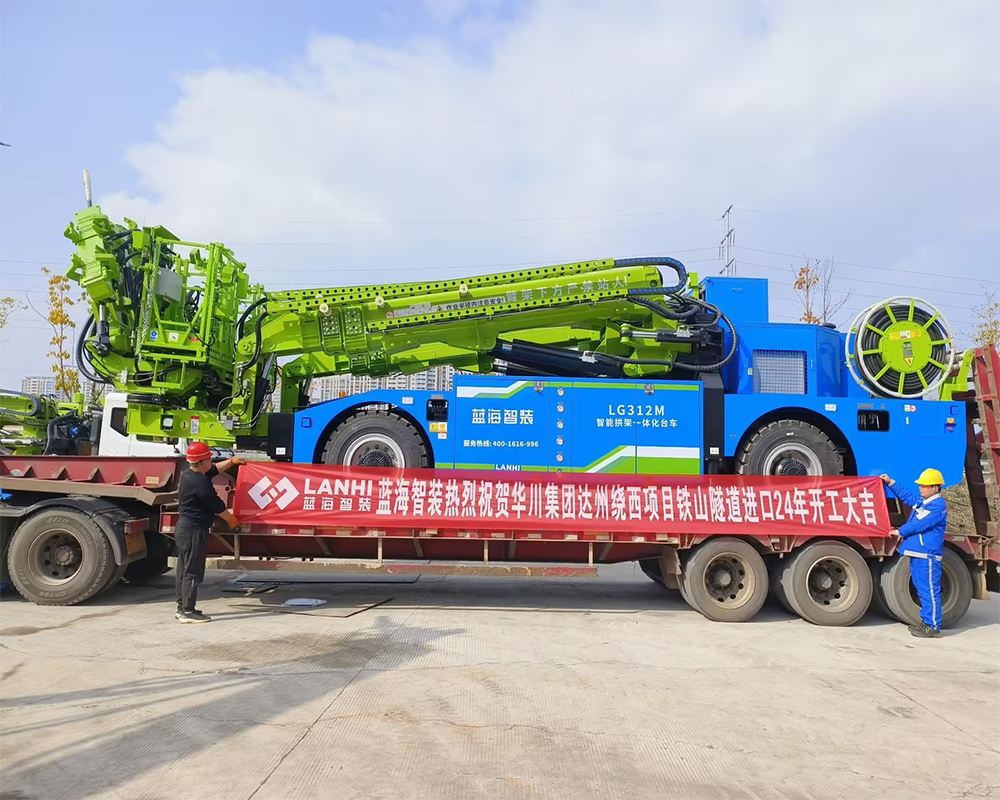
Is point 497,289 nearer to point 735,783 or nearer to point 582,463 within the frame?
point 582,463

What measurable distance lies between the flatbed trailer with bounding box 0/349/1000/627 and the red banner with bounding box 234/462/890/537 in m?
0.02

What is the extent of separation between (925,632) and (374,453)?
21.2ft

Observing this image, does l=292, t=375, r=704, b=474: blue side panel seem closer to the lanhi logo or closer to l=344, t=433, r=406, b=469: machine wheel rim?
l=344, t=433, r=406, b=469: machine wheel rim

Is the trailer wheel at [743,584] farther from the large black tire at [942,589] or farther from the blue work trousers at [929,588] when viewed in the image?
the blue work trousers at [929,588]

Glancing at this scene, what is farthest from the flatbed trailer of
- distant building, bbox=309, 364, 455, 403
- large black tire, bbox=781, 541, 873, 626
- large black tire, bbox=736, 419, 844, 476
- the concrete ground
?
distant building, bbox=309, 364, 455, 403

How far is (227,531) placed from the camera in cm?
788

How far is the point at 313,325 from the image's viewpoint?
29.4ft

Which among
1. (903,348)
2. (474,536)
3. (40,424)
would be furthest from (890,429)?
(40,424)

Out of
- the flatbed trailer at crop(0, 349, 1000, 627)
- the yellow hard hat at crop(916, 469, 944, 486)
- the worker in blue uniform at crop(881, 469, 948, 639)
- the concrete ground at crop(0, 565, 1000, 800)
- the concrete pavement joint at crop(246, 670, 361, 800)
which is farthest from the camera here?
the flatbed trailer at crop(0, 349, 1000, 627)

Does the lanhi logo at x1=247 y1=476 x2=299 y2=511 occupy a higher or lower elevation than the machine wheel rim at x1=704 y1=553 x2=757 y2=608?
higher

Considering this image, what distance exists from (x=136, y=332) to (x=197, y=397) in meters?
1.07

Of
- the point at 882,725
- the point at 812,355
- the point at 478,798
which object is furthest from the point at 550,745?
the point at 812,355

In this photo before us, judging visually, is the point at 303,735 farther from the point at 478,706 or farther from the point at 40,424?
the point at 40,424

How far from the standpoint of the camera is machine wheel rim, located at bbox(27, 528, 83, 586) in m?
7.76
